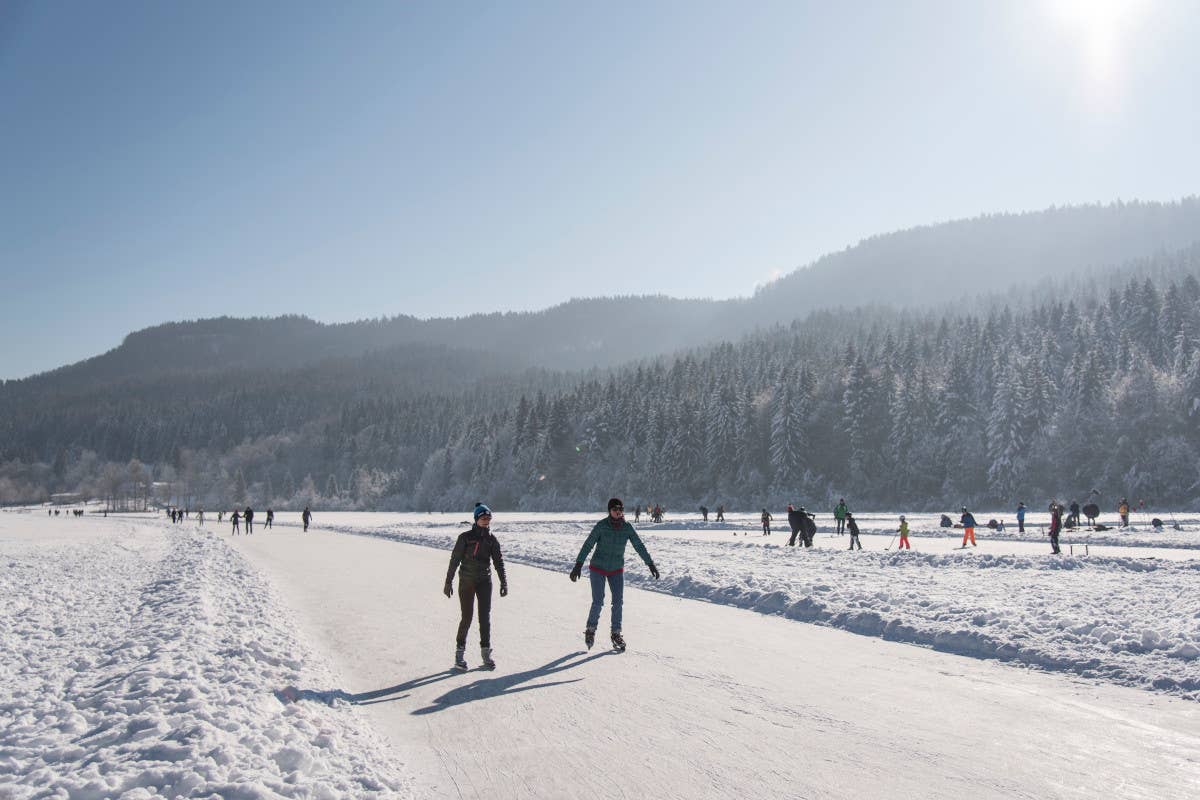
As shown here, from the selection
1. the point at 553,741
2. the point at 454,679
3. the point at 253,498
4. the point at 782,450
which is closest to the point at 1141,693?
the point at 553,741

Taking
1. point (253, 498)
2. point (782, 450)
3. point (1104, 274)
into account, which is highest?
point (1104, 274)

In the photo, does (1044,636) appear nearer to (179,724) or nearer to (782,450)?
(179,724)

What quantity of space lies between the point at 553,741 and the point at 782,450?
81.1 meters

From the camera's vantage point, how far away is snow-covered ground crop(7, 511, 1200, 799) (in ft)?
17.6

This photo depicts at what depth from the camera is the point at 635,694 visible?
7.69 metres

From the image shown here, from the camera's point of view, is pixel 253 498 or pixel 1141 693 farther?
pixel 253 498

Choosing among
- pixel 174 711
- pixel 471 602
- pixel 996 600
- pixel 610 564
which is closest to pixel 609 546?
pixel 610 564

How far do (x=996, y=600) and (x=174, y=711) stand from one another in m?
13.0

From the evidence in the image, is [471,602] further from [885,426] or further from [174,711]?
[885,426]

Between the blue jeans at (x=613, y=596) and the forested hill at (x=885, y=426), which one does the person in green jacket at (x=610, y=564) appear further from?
the forested hill at (x=885, y=426)

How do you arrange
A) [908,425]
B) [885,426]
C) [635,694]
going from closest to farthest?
[635,694] → [908,425] → [885,426]

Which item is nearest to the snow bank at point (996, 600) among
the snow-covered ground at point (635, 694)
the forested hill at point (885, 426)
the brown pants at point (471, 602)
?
the snow-covered ground at point (635, 694)

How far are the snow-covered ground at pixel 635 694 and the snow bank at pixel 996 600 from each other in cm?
7

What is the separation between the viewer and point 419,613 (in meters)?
13.6
